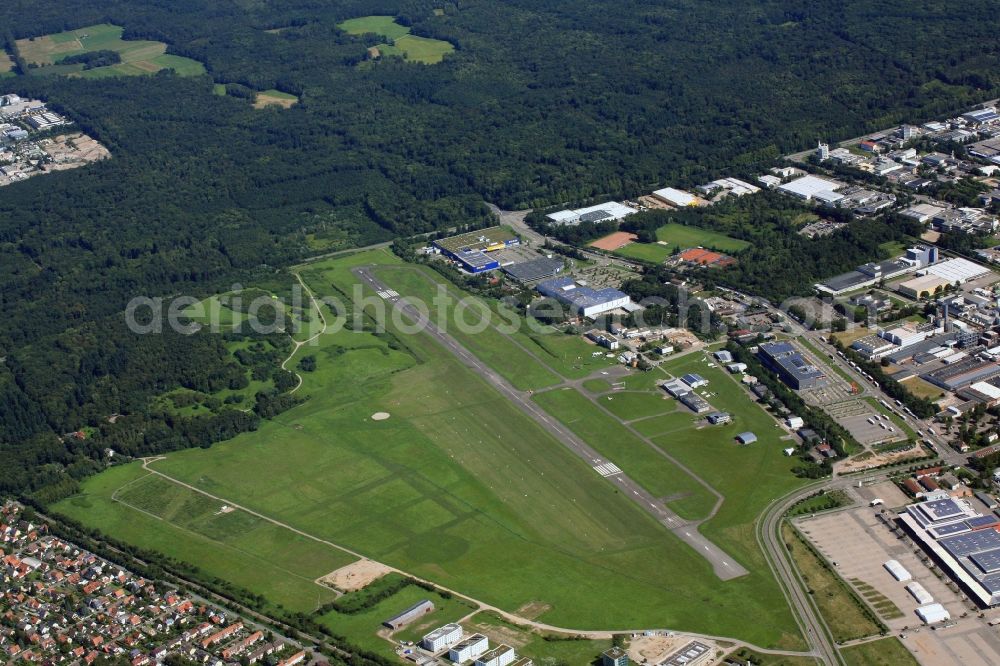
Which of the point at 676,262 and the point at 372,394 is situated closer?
the point at 372,394

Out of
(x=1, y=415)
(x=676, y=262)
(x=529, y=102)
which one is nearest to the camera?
(x=1, y=415)

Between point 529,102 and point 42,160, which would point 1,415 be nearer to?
point 42,160

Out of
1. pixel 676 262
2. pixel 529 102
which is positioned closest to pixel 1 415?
pixel 676 262

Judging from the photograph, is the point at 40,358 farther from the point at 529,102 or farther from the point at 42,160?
the point at 529,102

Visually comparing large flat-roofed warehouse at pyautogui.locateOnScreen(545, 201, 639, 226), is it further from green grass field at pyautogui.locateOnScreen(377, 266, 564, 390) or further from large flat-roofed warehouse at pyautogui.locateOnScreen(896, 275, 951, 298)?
large flat-roofed warehouse at pyautogui.locateOnScreen(896, 275, 951, 298)

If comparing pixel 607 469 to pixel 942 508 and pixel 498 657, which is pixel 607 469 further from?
pixel 498 657

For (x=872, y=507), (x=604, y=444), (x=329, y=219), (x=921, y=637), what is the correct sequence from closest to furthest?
(x=921, y=637)
(x=872, y=507)
(x=604, y=444)
(x=329, y=219)

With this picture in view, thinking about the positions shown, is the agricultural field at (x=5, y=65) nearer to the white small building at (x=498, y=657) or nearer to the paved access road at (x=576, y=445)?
the paved access road at (x=576, y=445)

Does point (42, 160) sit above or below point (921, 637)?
below
